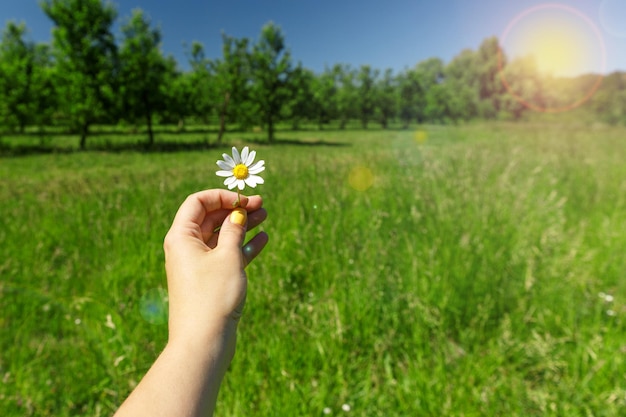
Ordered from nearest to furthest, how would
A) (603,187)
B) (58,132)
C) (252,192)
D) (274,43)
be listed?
(252,192) < (603,187) < (274,43) < (58,132)

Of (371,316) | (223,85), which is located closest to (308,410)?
(371,316)

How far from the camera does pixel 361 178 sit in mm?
6473

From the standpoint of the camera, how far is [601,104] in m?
39.3

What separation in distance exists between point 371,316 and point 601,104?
5072 centimetres

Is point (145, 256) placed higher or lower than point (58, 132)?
lower

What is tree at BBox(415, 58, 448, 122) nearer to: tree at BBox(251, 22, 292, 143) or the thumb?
tree at BBox(251, 22, 292, 143)

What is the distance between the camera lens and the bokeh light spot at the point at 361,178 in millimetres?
5730

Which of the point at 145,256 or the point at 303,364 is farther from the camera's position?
the point at 145,256

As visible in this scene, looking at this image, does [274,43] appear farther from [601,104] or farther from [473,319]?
[601,104]

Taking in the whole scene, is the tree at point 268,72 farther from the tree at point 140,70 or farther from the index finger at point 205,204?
the index finger at point 205,204

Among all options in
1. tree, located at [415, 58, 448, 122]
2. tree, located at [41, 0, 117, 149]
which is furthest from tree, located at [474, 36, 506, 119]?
tree, located at [41, 0, 117, 149]

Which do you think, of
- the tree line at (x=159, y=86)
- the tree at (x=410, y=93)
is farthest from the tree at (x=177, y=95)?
the tree at (x=410, y=93)

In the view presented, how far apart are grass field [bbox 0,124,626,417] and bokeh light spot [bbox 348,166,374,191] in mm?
1182

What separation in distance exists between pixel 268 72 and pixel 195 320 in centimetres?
3522
